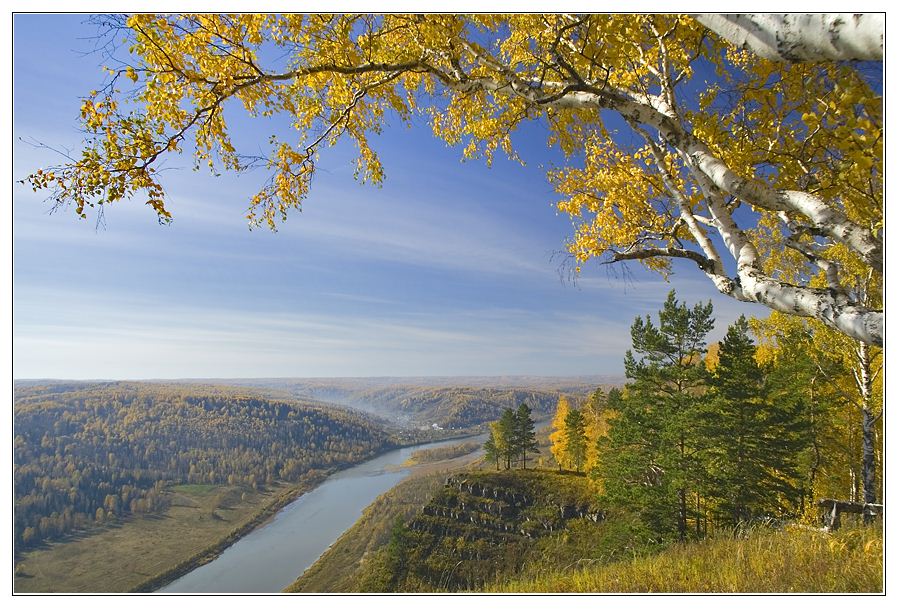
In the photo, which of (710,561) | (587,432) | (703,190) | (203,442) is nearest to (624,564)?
(710,561)

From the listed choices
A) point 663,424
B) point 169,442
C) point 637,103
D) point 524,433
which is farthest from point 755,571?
point 169,442

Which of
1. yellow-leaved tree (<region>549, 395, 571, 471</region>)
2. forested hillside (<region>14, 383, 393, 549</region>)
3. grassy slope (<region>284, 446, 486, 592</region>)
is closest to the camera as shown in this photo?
yellow-leaved tree (<region>549, 395, 571, 471</region>)

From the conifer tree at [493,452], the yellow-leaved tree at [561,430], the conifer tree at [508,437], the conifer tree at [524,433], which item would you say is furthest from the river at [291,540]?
the yellow-leaved tree at [561,430]

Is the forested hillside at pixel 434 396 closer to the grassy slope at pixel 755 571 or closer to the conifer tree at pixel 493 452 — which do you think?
the conifer tree at pixel 493 452

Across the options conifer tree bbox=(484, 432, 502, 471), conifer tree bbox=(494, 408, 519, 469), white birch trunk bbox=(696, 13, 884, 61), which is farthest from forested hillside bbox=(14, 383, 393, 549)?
white birch trunk bbox=(696, 13, 884, 61)

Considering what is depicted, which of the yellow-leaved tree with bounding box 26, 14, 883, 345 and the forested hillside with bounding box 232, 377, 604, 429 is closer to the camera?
the yellow-leaved tree with bounding box 26, 14, 883, 345

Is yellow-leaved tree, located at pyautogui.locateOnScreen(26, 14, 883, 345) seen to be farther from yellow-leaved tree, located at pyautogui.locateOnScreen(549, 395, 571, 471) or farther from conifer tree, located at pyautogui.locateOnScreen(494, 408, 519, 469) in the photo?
conifer tree, located at pyautogui.locateOnScreen(494, 408, 519, 469)

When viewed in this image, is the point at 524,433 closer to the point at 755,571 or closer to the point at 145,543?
the point at 755,571
